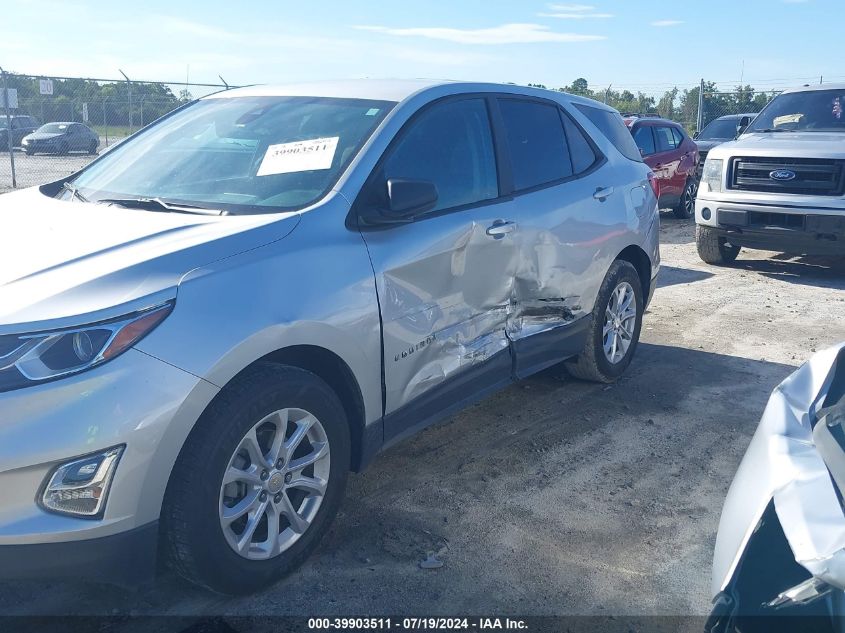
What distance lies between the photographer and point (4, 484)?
237cm

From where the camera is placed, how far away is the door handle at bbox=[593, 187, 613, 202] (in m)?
5.02

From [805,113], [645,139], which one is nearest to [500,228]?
[805,113]

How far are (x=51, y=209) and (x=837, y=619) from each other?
3.21m

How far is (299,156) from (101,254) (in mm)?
1037

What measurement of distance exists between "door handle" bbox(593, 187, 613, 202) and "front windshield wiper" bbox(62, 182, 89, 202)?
2821 millimetres

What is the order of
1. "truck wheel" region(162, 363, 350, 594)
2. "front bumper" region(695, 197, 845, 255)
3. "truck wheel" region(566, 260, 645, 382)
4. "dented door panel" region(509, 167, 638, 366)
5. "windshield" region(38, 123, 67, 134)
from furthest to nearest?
"windshield" region(38, 123, 67, 134), "front bumper" region(695, 197, 845, 255), "truck wheel" region(566, 260, 645, 382), "dented door panel" region(509, 167, 638, 366), "truck wheel" region(162, 363, 350, 594)

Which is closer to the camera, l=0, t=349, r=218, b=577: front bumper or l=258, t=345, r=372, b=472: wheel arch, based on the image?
l=0, t=349, r=218, b=577: front bumper

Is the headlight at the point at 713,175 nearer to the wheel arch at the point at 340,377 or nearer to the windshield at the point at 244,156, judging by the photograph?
the windshield at the point at 244,156

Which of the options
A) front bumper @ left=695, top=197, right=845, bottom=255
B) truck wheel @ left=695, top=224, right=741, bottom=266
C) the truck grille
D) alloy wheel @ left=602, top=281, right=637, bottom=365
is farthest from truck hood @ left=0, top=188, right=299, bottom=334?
truck wheel @ left=695, top=224, right=741, bottom=266

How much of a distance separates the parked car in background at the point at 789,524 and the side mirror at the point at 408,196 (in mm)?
1554

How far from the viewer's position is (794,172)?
8.71m

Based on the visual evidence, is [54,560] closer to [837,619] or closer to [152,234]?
[152,234]

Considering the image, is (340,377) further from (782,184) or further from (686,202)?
(686,202)

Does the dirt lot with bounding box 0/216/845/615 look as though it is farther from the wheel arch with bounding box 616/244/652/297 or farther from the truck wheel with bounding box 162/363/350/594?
the wheel arch with bounding box 616/244/652/297
